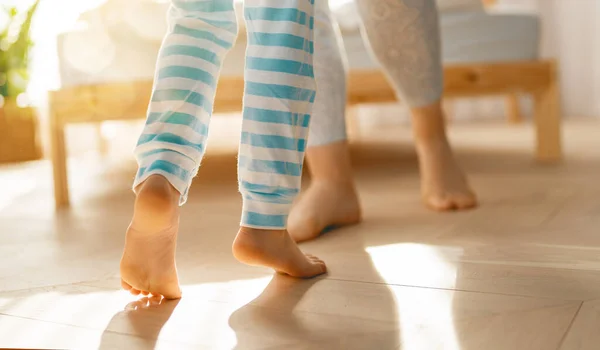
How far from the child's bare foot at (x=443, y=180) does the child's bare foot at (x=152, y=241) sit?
586mm

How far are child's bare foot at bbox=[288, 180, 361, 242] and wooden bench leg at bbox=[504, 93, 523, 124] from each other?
2.36 m

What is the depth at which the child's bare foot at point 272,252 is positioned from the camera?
2.24 feet

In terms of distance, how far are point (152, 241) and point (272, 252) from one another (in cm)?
13

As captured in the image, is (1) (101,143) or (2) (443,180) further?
(1) (101,143)

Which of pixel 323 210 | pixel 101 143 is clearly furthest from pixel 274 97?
pixel 101 143

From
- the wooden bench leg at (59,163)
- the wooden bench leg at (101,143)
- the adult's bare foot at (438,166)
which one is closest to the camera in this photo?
the adult's bare foot at (438,166)

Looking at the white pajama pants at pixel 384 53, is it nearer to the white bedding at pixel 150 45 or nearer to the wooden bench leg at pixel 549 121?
the white bedding at pixel 150 45

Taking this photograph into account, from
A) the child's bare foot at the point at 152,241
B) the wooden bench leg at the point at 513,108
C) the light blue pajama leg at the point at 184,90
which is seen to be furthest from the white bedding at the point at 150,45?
the wooden bench leg at the point at 513,108

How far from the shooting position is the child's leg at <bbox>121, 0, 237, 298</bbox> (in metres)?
0.65

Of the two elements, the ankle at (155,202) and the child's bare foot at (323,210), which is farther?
the child's bare foot at (323,210)

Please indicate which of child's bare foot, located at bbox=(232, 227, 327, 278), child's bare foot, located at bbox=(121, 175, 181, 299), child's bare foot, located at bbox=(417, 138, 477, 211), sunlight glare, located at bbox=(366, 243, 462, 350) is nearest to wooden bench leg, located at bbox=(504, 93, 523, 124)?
child's bare foot, located at bbox=(417, 138, 477, 211)

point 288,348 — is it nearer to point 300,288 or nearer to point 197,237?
point 300,288

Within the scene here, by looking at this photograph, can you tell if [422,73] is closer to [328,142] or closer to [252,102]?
[328,142]

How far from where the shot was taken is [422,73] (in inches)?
41.7
